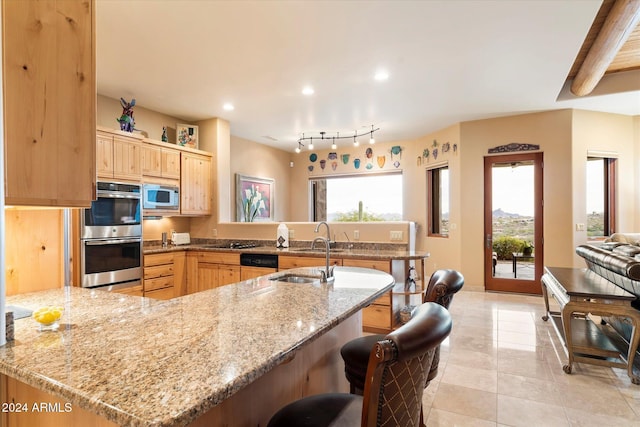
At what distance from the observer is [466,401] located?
2.37 metres

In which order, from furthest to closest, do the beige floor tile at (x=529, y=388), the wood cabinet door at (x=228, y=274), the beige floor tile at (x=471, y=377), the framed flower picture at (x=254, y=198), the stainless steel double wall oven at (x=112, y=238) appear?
the framed flower picture at (x=254, y=198) < the wood cabinet door at (x=228, y=274) < the stainless steel double wall oven at (x=112, y=238) < the beige floor tile at (x=471, y=377) < the beige floor tile at (x=529, y=388)

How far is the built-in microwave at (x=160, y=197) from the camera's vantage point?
14.2ft

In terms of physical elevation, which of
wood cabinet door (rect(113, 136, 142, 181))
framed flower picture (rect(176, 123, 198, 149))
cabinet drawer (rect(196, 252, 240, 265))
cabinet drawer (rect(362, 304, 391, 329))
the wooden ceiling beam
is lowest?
cabinet drawer (rect(362, 304, 391, 329))

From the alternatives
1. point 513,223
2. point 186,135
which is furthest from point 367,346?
point 513,223

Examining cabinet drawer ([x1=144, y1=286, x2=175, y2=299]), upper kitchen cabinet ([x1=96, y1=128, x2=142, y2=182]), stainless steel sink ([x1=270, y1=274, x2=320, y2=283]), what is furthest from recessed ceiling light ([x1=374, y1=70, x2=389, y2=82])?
cabinet drawer ([x1=144, y1=286, x2=175, y2=299])

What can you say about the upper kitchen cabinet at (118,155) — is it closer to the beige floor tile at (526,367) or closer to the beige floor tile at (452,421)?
the beige floor tile at (452,421)

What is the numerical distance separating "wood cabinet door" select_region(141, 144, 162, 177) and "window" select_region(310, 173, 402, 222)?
4.04m

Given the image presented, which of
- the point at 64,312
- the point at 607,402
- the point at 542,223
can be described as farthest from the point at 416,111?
the point at 64,312

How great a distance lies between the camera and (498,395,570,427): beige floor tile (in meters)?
2.11

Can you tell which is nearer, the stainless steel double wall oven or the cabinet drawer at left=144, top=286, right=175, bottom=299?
the stainless steel double wall oven

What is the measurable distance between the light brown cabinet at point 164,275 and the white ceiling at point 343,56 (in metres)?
2.18

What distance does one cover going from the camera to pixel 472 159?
224 inches


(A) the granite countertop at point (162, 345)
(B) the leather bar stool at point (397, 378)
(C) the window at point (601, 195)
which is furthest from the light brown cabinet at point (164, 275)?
(C) the window at point (601, 195)

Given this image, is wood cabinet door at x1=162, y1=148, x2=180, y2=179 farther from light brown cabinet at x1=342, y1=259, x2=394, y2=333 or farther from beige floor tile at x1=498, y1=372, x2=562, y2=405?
beige floor tile at x1=498, y1=372, x2=562, y2=405
